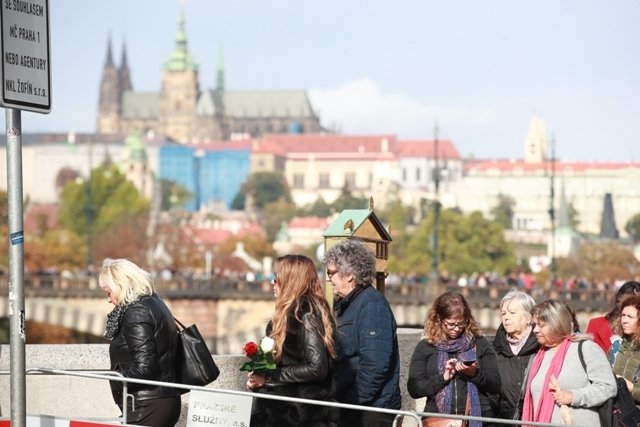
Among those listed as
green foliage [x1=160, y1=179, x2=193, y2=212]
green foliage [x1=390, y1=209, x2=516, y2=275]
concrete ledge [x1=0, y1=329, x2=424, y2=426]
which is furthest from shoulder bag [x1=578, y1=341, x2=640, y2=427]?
green foliage [x1=160, y1=179, x2=193, y2=212]

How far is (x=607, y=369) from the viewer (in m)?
7.76

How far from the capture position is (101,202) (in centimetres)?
12769

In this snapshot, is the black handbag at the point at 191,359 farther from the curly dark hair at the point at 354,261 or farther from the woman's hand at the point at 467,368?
the woman's hand at the point at 467,368

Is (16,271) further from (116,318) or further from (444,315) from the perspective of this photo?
(444,315)

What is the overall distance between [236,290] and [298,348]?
62.3 meters

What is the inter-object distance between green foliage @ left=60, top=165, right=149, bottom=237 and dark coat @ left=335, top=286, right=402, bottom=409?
106 metres

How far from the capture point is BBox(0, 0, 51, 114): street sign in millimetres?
6516

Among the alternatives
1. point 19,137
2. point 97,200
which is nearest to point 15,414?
point 19,137

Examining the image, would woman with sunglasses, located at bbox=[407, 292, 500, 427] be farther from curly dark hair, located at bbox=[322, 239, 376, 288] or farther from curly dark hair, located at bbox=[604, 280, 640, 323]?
curly dark hair, located at bbox=[604, 280, 640, 323]

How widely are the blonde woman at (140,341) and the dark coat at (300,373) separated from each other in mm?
419

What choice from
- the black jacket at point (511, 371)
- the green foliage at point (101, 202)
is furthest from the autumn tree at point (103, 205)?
the black jacket at point (511, 371)

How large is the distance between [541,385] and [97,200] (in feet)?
394

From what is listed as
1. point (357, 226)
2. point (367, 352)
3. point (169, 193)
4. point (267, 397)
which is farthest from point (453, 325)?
point (169, 193)

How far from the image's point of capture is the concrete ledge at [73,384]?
9453mm
